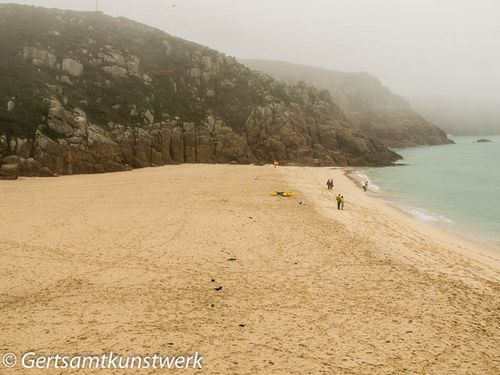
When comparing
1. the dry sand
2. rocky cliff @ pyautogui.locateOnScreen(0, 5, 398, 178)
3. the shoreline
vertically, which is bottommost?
the shoreline

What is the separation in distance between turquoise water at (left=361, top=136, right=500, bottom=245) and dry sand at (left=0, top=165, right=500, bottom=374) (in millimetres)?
5918

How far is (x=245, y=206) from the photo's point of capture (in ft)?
79.7

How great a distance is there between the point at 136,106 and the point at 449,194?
3916 cm

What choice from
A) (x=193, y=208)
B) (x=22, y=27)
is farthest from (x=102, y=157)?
(x=22, y=27)

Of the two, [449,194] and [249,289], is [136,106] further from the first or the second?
[249,289]

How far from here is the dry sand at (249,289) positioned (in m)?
8.52

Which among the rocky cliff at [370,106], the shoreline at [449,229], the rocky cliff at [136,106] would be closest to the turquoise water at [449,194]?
the shoreline at [449,229]

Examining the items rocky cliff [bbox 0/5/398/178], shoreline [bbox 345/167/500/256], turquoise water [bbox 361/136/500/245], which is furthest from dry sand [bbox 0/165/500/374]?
rocky cliff [bbox 0/5/398/178]

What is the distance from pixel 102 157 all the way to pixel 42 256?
94.2ft

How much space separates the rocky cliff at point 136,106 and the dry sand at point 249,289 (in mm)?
18604

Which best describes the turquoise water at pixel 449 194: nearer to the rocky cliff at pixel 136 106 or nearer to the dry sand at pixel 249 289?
the dry sand at pixel 249 289

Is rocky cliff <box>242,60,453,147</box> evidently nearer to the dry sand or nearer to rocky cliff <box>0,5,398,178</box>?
rocky cliff <box>0,5,398,178</box>

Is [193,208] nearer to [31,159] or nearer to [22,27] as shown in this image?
[31,159]

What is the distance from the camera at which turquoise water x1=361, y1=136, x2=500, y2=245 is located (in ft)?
89.0
